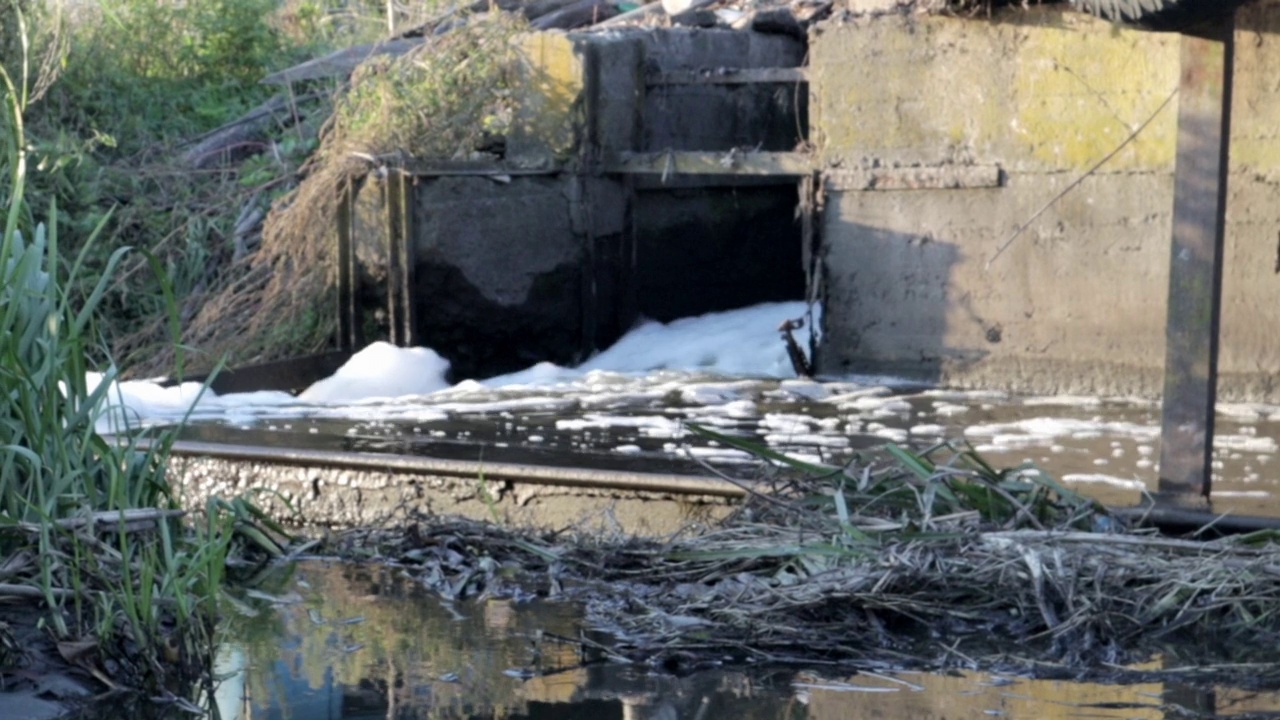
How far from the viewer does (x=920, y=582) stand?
15.2ft

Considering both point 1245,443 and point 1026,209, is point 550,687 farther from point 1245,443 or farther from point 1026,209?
point 1026,209

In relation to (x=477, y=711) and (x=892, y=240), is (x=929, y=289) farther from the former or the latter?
(x=477, y=711)

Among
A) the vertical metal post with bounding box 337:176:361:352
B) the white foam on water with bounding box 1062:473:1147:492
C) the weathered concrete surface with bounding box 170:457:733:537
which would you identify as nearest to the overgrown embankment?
the weathered concrete surface with bounding box 170:457:733:537

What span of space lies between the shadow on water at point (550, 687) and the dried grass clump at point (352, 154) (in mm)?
5100

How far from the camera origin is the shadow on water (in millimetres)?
3854

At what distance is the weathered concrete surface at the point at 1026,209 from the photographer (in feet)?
27.0

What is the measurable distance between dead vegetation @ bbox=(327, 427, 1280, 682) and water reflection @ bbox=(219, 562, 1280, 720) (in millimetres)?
164

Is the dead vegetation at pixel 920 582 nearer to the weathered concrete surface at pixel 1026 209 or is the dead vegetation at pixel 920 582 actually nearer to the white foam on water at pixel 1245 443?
the white foam on water at pixel 1245 443

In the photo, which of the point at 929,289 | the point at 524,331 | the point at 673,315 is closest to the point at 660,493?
the point at 929,289

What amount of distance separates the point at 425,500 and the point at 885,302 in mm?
3796

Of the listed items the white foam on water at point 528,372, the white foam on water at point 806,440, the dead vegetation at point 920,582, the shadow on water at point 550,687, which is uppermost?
the white foam on water at point 528,372

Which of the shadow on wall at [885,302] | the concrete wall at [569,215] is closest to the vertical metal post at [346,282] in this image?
the concrete wall at [569,215]

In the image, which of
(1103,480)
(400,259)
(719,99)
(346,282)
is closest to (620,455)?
(1103,480)

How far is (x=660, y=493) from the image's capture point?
18.8 feet
